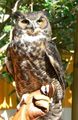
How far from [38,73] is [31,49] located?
4.4 inches

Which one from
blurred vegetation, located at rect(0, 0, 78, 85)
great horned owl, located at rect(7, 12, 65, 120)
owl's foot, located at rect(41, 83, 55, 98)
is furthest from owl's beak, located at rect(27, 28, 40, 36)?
blurred vegetation, located at rect(0, 0, 78, 85)

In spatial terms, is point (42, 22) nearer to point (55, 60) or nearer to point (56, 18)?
point (55, 60)

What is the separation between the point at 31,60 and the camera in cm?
173

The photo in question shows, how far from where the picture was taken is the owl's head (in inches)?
68.8

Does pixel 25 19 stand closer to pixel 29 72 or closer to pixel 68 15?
pixel 29 72

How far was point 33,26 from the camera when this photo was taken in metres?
1.78

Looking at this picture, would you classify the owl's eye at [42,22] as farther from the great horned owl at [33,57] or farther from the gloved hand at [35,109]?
the gloved hand at [35,109]

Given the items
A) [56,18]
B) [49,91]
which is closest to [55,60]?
[49,91]

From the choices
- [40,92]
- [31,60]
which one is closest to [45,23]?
[31,60]

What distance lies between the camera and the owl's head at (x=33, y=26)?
1748mm

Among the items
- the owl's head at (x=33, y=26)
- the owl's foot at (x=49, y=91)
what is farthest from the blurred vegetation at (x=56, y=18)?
the owl's foot at (x=49, y=91)

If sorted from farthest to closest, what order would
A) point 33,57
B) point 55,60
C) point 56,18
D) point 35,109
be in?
point 56,18
point 33,57
point 55,60
point 35,109

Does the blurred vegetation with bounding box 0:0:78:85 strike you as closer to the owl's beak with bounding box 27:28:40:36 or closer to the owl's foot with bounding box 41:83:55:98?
the owl's beak with bounding box 27:28:40:36

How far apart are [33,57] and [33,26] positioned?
141 millimetres
